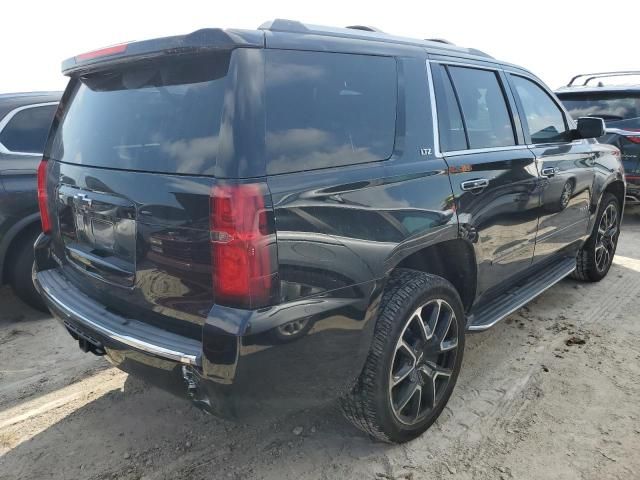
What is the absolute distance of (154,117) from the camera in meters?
2.04

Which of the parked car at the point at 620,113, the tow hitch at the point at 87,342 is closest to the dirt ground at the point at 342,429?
the tow hitch at the point at 87,342

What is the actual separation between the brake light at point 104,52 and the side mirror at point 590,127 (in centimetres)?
332

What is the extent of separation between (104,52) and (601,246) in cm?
434

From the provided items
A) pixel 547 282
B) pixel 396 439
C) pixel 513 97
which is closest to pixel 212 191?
pixel 396 439

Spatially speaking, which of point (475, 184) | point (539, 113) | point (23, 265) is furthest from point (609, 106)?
point (23, 265)

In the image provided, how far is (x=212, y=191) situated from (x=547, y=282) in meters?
2.75

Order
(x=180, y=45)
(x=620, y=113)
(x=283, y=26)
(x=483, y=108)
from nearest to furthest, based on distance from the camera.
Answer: (x=180, y=45) → (x=283, y=26) → (x=483, y=108) → (x=620, y=113)

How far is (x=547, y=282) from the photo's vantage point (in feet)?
11.8

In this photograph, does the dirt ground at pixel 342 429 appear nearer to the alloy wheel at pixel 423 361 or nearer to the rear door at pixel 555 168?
the alloy wheel at pixel 423 361

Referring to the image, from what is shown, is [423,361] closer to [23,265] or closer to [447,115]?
[447,115]

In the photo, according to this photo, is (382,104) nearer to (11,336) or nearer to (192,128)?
(192,128)

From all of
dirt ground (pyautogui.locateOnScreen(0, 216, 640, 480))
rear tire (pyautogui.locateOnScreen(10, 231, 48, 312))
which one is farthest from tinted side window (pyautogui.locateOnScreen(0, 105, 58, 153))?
dirt ground (pyautogui.locateOnScreen(0, 216, 640, 480))

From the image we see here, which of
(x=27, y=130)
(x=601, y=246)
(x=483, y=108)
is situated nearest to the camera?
(x=483, y=108)

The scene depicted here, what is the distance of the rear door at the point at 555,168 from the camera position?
3.39 metres
